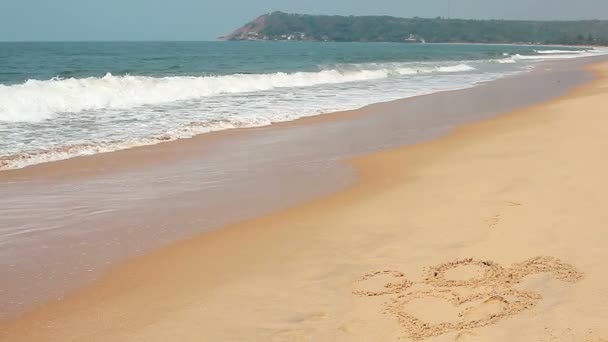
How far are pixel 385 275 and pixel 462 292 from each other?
21.2 inches

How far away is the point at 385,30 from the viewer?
175 metres

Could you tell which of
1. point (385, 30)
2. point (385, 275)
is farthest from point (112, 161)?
point (385, 30)

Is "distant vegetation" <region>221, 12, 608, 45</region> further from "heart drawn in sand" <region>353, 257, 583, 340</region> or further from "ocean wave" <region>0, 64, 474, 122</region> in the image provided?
"heart drawn in sand" <region>353, 257, 583, 340</region>

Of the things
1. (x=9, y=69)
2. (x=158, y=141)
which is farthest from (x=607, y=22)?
(x=158, y=141)

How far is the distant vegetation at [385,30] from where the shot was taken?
171 metres

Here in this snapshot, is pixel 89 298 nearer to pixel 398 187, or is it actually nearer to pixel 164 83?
pixel 398 187

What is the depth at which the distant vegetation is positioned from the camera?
17075cm

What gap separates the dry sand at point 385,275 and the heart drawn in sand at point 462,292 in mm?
11

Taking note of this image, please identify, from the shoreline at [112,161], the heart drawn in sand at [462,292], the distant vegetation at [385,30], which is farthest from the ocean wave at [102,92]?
the distant vegetation at [385,30]

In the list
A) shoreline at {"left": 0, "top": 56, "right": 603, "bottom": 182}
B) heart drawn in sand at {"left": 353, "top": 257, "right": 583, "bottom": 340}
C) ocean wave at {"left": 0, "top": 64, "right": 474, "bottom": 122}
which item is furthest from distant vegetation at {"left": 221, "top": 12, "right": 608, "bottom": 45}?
heart drawn in sand at {"left": 353, "top": 257, "right": 583, "bottom": 340}

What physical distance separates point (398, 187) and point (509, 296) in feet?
10.3

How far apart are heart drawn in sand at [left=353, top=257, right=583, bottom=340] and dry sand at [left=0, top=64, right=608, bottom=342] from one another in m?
0.01

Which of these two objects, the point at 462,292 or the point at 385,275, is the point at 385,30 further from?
the point at 462,292

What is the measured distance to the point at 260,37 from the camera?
173 meters
